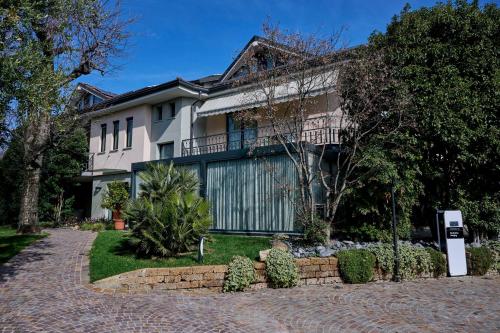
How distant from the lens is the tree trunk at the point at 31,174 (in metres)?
17.8

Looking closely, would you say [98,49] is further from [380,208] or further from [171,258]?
[380,208]

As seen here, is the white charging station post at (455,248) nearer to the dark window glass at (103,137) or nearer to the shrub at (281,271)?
the shrub at (281,271)

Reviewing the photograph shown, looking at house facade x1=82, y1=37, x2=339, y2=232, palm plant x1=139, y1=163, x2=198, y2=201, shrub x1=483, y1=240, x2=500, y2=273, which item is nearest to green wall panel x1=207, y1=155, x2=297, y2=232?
house facade x1=82, y1=37, x2=339, y2=232

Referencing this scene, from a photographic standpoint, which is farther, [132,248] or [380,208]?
[380,208]

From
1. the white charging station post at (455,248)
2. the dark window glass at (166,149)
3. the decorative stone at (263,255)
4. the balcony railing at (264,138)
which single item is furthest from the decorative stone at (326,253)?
the dark window glass at (166,149)

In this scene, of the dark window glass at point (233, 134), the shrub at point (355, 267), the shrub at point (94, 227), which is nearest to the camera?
the shrub at point (355, 267)

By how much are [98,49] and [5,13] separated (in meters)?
10.3

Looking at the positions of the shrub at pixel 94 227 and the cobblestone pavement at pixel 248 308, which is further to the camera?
the shrub at pixel 94 227

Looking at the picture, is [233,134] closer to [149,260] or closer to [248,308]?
[149,260]

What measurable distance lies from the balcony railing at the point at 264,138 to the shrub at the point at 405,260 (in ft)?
15.3

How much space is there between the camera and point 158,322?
24.4ft

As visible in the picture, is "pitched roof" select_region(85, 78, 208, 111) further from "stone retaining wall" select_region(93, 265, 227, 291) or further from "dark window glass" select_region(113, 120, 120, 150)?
"stone retaining wall" select_region(93, 265, 227, 291)

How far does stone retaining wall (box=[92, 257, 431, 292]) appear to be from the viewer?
9766mm

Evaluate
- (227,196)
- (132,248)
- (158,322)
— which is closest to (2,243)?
(132,248)
